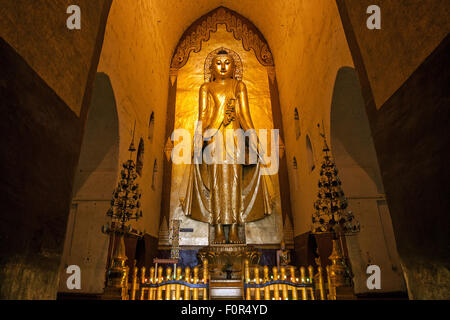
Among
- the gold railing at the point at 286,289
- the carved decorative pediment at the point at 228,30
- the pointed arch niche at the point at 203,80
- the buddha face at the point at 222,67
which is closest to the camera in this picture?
the gold railing at the point at 286,289

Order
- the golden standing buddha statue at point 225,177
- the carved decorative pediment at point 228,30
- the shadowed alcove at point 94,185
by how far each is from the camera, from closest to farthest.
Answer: the shadowed alcove at point 94,185 → the golden standing buddha statue at point 225,177 → the carved decorative pediment at point 228,30

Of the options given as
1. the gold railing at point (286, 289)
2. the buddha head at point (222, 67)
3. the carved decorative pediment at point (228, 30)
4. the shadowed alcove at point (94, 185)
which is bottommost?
the gold railing at point (286, 289)

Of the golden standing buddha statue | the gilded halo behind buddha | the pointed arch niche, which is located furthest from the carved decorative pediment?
the golden standing buddha statue

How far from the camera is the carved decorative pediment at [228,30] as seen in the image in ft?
28.9

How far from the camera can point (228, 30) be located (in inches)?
360

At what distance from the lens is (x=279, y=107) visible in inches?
324

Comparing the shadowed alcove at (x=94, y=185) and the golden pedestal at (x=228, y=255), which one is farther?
the golden pedestal at (x=228, y=255)

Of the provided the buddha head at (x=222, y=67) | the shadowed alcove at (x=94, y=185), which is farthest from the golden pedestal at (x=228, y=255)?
the buddha head at (x=222, y=67)

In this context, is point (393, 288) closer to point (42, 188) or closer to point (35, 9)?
point (42, 188)

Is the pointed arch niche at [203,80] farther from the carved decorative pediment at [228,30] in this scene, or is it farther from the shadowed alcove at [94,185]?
the shadowed alcove at [94,185]

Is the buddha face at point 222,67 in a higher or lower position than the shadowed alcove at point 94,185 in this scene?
higher

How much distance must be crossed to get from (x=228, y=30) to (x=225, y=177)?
530cm

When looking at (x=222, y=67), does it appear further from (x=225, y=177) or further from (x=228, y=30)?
(x=225, y=177)

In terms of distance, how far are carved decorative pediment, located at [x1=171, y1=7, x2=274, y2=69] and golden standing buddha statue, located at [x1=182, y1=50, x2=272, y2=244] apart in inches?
84.3
